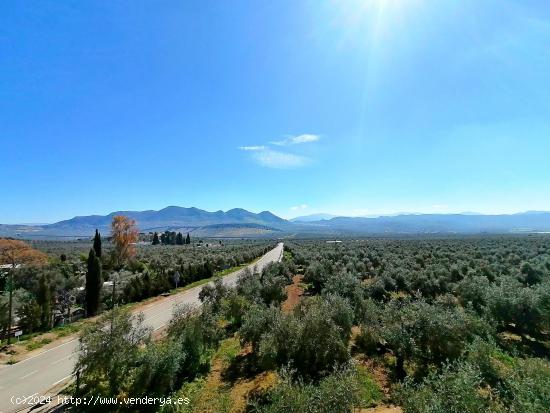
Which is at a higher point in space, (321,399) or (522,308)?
(321,399)

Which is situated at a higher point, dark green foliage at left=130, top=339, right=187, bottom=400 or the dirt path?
dark green foliage at left=130, top=339, right=187, bottom=400

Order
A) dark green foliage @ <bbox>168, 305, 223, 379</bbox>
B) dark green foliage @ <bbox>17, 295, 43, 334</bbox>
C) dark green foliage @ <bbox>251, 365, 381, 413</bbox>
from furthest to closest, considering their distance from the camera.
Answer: dark green foliage @ <bbox>17, 295, 43, 334</bbox>
dark green foliage @ <bbox>168, 305, 223, 379</bbox>
dark green foliage @ <bbox>251, 365, 381, 413</bbox>

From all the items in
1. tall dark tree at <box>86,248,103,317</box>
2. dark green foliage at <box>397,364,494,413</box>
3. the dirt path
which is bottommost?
the dirt path

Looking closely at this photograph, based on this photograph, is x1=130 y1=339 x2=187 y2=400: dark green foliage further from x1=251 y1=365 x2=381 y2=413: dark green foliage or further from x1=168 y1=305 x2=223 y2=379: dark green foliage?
x1=251 y1=365 x2=381 y2=413: dark green foliage

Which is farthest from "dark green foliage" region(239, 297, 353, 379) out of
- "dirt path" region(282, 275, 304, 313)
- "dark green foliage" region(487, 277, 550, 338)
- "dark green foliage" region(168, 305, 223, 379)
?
"dark green foliage" region(487, 277, 550, 338)

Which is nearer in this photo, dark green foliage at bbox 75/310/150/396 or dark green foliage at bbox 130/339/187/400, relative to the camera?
dark green foliage at bbox 75/310/150/396

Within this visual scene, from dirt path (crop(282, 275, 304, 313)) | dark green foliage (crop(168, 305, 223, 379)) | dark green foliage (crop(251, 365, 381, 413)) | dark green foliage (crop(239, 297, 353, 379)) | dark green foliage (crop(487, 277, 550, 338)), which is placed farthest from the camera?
dirt path (crop(282, 275, 304, 313))

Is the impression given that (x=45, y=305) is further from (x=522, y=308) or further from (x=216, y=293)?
(x=522, y=308)

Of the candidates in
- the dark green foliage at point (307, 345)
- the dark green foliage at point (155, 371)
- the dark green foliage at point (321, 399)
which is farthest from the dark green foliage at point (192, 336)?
the dark green foliage at point (321, 399)

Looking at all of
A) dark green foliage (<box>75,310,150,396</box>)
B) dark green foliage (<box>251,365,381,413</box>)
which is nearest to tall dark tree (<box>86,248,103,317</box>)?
dark green foliage (<box>75,310,150,396</box>)

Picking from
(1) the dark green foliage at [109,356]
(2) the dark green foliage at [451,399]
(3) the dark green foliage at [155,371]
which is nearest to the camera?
(2) the dark green foliage at [451,399]

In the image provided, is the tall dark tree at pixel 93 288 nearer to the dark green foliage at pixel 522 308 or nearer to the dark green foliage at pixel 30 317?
the dark green foliage at pixel 30 317

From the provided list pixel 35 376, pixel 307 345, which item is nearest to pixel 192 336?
pixel 307 345

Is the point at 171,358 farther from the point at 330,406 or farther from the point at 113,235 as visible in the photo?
the point at 113,235
